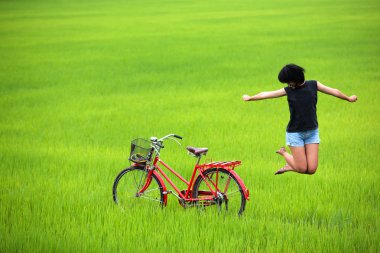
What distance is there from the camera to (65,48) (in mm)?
22828

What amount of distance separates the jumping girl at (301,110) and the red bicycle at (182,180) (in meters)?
0.55

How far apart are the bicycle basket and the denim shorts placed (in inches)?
47.3

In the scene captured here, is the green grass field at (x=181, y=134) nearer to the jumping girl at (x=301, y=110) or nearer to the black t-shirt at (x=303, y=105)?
the jumping girl at (x=301, y=110)

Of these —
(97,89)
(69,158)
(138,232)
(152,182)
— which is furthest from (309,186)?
(97,89)

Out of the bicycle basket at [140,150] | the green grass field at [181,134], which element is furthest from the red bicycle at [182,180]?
the green grass field at [181,134]

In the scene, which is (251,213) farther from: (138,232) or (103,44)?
(103,44)

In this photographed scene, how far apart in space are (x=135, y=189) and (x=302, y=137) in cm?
160

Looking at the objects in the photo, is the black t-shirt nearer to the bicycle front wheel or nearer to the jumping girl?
the jumping girl

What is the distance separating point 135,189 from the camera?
18.2ft

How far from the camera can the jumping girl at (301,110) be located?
4883 mm

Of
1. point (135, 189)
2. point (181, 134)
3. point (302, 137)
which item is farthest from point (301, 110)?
point (181, 134)

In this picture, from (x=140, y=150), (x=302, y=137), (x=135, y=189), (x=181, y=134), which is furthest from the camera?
(x=181, y=134)

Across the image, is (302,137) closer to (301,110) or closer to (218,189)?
(301,110)

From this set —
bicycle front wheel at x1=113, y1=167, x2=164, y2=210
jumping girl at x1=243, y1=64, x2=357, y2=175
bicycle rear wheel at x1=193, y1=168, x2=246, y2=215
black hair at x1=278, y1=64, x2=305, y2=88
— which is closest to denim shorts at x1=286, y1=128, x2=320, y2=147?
jumping girl at x1=243, y1=64, x2=357, y2=175
